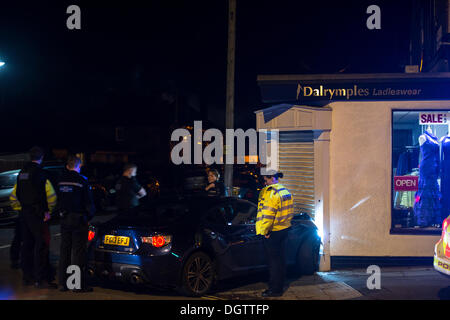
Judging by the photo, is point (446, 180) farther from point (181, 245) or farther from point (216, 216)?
point (181, 245)

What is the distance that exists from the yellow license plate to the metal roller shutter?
4097 millimetres

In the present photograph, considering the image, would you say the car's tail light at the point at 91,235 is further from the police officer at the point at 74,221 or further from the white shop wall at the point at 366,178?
the white shop wall at the point at 366,178

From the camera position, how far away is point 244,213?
7.80 meters

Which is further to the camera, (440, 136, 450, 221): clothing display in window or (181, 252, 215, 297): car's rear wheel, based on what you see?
(440, 136, 450, 221): clothing display in window

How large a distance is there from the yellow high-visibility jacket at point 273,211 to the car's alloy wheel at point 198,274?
863 mm

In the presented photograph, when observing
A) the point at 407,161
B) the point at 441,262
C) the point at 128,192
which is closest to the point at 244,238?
the point at 128,192

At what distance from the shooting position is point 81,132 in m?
42.2

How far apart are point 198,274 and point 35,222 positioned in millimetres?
2437

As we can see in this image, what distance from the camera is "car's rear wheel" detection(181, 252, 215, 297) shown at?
6.58 m

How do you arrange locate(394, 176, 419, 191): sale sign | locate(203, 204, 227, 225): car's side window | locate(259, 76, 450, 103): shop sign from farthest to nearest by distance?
locate(394, 176, 419, 191): sale sign, locate(259, 76, 450, 103): shop sign, locate(203, 204, 227, 225): car's side window

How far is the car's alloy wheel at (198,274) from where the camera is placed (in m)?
6.59

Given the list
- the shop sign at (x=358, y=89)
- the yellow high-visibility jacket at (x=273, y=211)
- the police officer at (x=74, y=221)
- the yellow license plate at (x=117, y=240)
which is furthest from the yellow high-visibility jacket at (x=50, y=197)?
the shop sign at (x=358, y=89)

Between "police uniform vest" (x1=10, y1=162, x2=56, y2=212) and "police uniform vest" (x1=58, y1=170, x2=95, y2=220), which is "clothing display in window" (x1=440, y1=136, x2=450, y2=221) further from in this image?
"police uniform vest" (x1=10, y1=162, x2=56, y2=212)

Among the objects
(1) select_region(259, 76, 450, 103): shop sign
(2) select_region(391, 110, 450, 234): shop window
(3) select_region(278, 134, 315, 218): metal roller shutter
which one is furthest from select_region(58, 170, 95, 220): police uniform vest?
(2) select_region(391, 110, 450, 234): shop window
